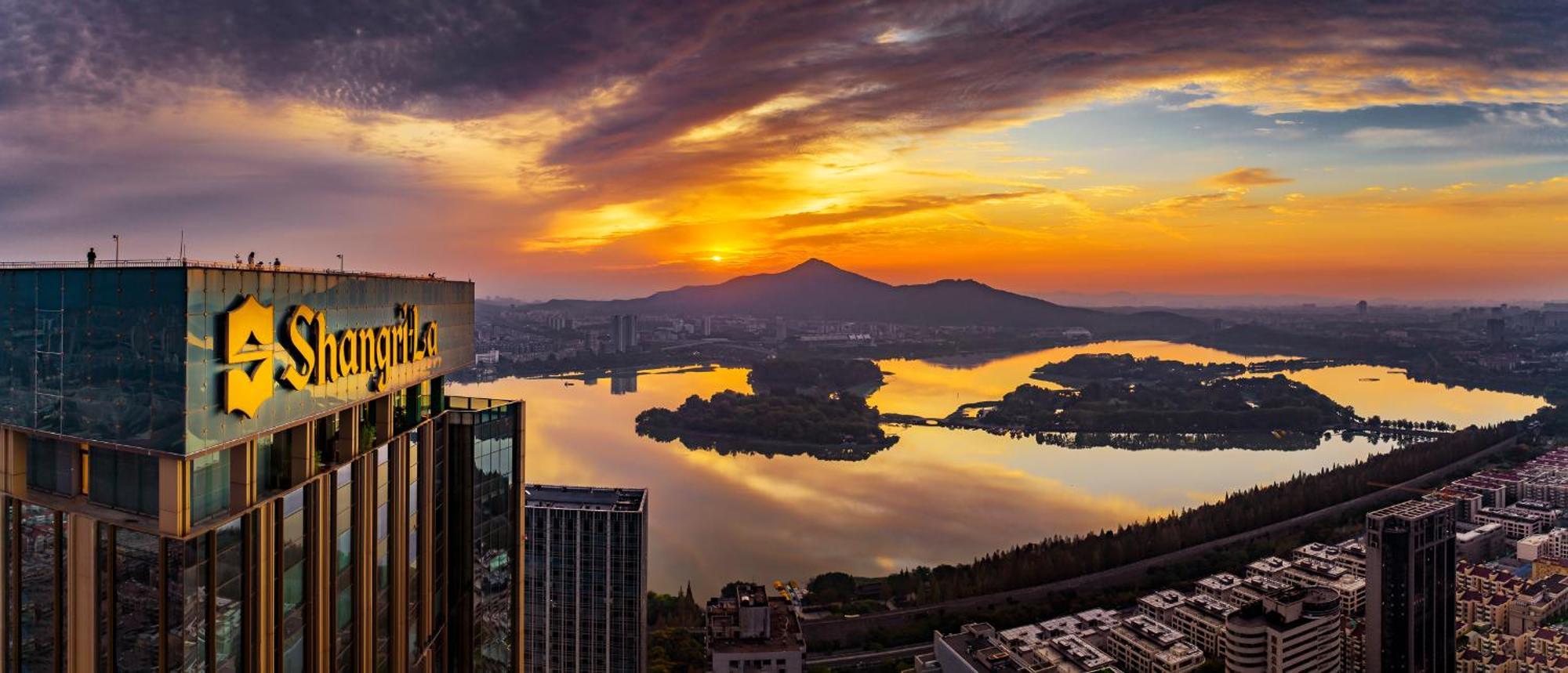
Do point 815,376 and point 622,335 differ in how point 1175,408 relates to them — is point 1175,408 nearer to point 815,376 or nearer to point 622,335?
point 815,376

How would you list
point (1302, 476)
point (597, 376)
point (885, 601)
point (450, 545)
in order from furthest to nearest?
point (597, 376), point (1302, 476), point (885, 601), point (450, 545)

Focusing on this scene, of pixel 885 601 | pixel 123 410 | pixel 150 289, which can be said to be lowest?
pixel 885 601

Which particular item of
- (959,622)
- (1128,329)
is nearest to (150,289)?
(959,622)

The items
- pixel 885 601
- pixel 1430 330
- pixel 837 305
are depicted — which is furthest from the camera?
pixel 837 305

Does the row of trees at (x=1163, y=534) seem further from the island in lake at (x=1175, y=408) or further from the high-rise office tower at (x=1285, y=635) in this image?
the island in lake at (x=1175, y=408)

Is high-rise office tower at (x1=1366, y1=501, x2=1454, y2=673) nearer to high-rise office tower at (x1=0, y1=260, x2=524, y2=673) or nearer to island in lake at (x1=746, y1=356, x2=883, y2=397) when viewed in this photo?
high-rise office tower at (x1=0, y1=260, x2=524, y2=673)

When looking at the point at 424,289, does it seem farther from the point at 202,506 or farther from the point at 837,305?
the point at 837,305

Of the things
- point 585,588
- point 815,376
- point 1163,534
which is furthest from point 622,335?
point 585,588
